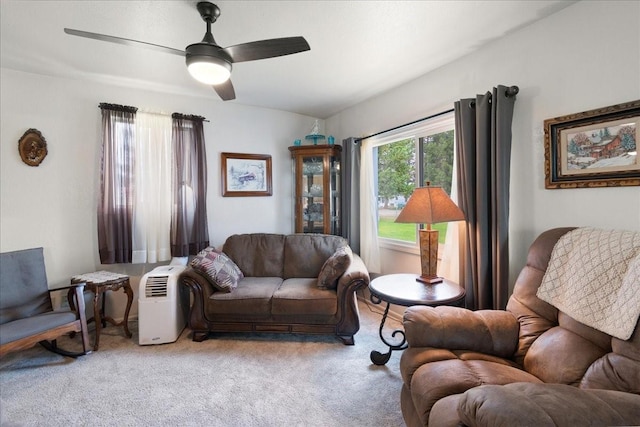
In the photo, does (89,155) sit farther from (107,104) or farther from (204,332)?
(204,332)

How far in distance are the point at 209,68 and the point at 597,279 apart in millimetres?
2336

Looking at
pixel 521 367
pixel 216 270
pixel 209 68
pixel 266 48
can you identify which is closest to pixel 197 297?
pixel 216 270

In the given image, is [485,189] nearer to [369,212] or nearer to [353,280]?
[353,280]

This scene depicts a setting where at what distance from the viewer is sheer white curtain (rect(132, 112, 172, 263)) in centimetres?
314

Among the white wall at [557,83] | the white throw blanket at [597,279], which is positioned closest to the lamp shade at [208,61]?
the white wall at [557,83]

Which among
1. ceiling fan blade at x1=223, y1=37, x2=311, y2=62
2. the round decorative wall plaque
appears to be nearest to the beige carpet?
the round decorative wall plaque

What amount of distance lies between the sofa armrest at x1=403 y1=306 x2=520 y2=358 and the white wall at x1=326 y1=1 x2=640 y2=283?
2.51 ft

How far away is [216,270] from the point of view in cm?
279

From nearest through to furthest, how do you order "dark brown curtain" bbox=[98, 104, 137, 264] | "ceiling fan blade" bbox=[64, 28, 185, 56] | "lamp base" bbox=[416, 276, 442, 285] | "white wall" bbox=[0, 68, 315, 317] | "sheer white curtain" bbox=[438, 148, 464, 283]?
"ceiling fan blade" bbox=[64, 28, 185, 56] < "lamp base" bbox=[416, 276, 442, 285] < "sheer white curtain" bbox=[438, 148, 464, 283] < "white wall" bbox=[0, 68, 315, 317] < "dark brown curtain" bbox=[98, 104, 137, 264]

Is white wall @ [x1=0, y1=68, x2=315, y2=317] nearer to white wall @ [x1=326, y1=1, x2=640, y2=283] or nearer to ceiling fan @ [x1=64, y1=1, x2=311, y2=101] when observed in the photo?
ceiling fan @ [x1=64, y1=1, x2=311, y2=101]

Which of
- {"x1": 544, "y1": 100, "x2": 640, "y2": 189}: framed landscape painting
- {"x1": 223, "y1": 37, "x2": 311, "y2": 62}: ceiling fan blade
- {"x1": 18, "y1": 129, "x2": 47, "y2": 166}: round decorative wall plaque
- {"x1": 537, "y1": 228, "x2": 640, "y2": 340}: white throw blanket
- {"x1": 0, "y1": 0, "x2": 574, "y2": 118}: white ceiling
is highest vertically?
{"x1": 0, "y1": 0, "x2": 574, "y2": 118}: white ceiling

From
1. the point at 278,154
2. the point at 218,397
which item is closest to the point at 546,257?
the point at 218,397

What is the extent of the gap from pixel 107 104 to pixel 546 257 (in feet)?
12.9

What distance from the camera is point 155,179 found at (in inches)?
127
